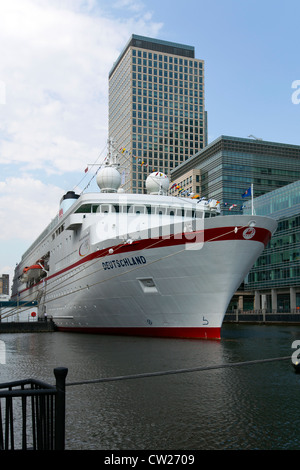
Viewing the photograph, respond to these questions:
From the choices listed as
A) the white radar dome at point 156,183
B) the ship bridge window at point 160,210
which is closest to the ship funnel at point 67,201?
the white radar dome at point 156,183

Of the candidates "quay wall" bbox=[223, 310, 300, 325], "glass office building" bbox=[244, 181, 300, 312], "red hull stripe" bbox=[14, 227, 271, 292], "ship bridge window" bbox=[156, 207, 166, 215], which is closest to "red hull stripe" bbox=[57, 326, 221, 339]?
"red hull stripe" bbox=[14, 227, 271, 292]

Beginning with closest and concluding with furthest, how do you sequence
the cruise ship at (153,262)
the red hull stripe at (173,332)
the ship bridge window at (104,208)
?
the cruise ship at (153,262)
the red hull stripe at (173,332)
the ship bridge window at (104,208)

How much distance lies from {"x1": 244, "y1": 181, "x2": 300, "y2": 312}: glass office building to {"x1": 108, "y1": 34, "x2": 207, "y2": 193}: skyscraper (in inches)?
2819

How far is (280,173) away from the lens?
107 m

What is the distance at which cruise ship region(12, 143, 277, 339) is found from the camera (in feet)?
71.7

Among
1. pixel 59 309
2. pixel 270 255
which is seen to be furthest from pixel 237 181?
pixel 59 309

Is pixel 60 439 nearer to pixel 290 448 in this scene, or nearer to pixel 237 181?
pixel 290 448

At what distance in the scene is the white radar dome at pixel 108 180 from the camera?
33.6m

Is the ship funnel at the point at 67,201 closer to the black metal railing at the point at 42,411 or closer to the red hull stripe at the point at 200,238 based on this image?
the red hull stripe at the point at 200,238

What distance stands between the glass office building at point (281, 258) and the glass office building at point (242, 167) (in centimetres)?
1954

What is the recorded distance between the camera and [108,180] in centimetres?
3362

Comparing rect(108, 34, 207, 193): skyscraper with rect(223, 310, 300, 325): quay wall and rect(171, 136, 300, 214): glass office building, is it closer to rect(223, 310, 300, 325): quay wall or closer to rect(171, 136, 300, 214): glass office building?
rect(171, 136, 300, 214): glass office building
